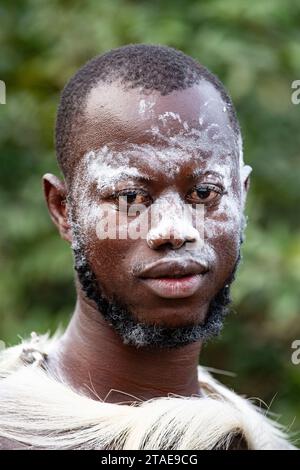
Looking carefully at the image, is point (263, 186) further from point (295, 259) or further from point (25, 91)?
point (25, 91)

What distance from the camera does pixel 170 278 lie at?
286 cm

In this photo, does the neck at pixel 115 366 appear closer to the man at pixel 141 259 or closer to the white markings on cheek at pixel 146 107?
the man at pixel 141 259

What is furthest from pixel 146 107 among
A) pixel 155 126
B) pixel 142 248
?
pixel 142 248

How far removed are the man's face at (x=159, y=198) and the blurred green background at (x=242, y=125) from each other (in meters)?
2.67

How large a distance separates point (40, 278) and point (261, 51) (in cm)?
203

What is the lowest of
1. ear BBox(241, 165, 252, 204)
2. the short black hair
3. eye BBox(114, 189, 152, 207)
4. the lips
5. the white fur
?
the white fur

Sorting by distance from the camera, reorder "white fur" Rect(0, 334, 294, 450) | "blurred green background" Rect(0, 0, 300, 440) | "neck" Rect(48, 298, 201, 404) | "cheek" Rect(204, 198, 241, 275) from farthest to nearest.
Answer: "blurred green background" Rect(0, 0, 300, 440) < "neck" Rect(48, 298, 201, 404) < "cheek" Rect(204, 198, 241, 275) < "white fur" Rect(0, 334, 294, 450)

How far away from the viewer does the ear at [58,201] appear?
3220mm

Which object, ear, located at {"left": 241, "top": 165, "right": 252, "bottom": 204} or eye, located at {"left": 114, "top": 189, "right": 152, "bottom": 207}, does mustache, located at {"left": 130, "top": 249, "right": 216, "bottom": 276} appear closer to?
eye, located at {"left": 114, "top": 189, "right": 152, "bottom": 207}

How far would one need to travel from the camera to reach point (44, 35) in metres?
6.53

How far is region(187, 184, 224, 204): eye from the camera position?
294cm

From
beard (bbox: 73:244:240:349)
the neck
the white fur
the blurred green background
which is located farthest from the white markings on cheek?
the blurred green background

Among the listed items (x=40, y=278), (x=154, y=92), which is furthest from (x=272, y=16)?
(x=154, y=92)

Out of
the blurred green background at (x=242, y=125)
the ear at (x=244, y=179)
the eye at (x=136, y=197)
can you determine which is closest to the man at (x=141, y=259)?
the eye at (x=136, y=197)
